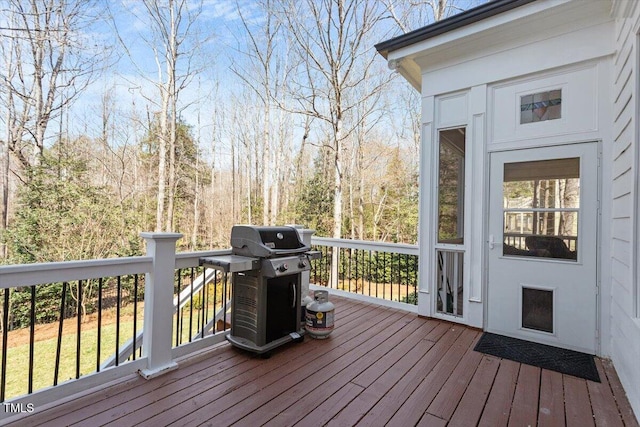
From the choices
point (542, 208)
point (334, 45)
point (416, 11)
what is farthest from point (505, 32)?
point (416, 11)

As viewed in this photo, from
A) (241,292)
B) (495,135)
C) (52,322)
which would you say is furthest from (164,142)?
(495,135)

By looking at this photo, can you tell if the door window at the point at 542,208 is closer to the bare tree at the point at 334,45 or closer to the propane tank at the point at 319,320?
the propane tank at the point at 319,320

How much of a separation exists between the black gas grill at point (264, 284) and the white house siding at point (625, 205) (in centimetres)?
239

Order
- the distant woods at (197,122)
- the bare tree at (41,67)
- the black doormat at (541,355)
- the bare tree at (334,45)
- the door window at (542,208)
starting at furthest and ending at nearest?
the bare tree at (334,45) → the distant woods at (197,122) → the bare tree at (41,67) → the door window at (542,208) → the black doormat at (541,355)

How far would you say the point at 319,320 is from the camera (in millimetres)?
2963

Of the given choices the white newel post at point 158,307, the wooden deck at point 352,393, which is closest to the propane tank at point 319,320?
the wooden deck at point 352,393

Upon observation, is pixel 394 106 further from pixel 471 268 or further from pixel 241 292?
pixel 241 292

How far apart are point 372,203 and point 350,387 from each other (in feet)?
30.2

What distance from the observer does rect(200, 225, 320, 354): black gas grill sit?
2.52 metres

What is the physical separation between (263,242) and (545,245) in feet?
9.04

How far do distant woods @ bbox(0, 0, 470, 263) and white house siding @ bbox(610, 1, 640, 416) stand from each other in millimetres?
5471

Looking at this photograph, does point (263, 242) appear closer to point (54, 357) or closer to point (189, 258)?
point (189, 258)

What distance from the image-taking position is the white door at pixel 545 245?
2740mm

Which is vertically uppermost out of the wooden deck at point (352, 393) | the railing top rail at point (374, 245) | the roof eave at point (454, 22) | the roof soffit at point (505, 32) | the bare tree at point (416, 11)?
the bare tree at point (416, 11)
